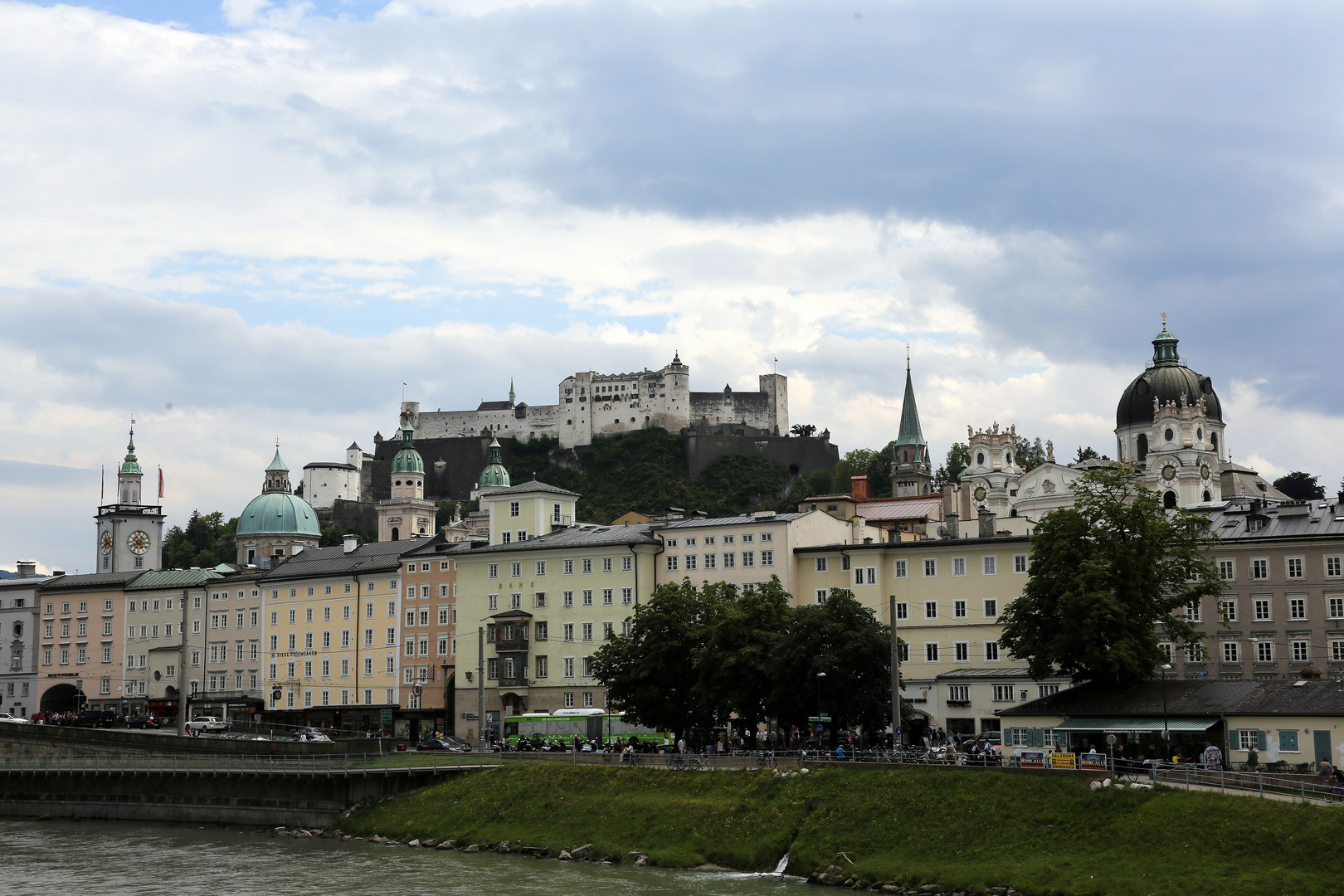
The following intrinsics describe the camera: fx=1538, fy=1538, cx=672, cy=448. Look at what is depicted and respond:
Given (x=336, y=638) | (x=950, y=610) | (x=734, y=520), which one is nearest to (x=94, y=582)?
→ (x=336, y=638)

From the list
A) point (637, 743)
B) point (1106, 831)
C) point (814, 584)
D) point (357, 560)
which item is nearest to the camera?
point (1106, 831)

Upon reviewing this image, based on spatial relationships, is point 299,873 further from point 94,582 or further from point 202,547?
point 202,547

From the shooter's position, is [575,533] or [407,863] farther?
[575,533]

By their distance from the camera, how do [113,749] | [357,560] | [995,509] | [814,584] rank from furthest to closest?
[995,509] → [357,560] → [814,584] → [113,749]

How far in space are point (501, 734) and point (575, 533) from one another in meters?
13.9

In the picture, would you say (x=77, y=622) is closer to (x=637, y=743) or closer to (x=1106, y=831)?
(x=637, y=743)

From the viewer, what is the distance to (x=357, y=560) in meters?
106

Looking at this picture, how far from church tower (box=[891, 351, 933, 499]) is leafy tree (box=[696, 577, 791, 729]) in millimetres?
105347

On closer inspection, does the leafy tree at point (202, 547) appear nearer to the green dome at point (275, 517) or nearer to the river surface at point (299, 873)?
the green dome at point (275, 517)

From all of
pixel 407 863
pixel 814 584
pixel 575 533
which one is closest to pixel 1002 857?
pixel 407 863

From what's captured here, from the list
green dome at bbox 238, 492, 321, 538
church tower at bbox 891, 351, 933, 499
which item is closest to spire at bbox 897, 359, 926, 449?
church tower at bbox 891, 351, 933, 499

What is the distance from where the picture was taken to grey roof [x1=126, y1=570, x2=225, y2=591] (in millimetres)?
112062

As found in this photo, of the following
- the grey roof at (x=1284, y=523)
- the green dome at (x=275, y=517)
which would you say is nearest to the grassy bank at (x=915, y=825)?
the grey roof at (x=1284, y=523)

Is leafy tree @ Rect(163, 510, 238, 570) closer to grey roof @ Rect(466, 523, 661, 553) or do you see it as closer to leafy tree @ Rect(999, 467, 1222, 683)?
grey roof @ Rect(466, 523, 661, 553)
